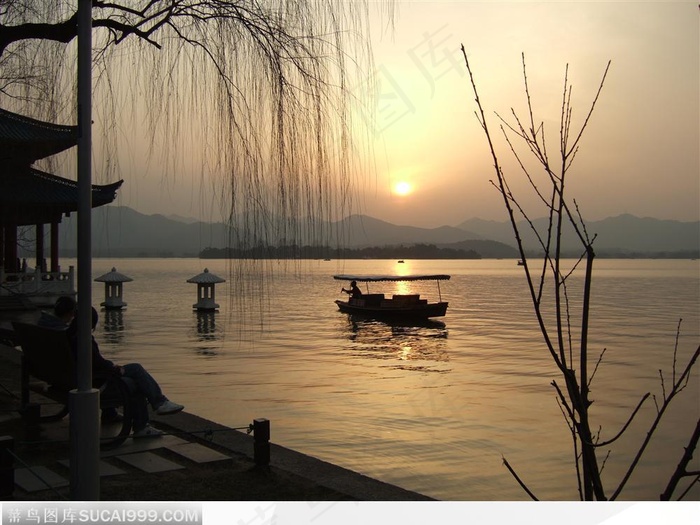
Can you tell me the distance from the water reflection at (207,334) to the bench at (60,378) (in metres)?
16.0

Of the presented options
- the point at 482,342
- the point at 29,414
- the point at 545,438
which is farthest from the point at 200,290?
the point at 29,414

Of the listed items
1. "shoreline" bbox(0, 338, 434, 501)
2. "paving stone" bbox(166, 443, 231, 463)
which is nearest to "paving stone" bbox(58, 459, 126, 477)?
"shoreline" bbox(0, 338, 434, 501)

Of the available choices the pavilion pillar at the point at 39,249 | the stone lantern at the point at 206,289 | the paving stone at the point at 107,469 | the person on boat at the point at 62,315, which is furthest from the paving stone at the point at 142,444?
the stone lantern at the point at 206,289

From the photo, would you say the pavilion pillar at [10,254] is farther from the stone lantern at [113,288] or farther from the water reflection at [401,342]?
the stone lantern at [113,288]

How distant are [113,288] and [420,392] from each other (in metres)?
28.5

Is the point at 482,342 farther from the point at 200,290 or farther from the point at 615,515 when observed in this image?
the point at 615,515

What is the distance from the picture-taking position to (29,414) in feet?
16.9

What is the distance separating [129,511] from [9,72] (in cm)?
313

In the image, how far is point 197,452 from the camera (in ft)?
14.2

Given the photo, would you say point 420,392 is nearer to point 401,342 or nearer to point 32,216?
point 401,342

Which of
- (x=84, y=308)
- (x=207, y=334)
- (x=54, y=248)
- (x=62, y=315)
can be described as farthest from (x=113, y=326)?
(x=84, y=308)

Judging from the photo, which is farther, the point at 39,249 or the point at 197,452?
the point at 39,249

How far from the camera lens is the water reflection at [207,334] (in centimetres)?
2205

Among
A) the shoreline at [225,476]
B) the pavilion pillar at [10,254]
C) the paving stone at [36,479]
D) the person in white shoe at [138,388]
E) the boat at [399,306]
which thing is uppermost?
the pavilion pillar at [10,254]
